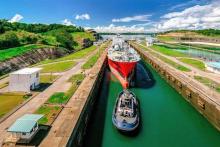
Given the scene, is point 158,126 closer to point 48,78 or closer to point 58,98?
point 58,98

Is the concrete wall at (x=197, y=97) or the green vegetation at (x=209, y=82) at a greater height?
the green vegetation at (x=209, y=82)

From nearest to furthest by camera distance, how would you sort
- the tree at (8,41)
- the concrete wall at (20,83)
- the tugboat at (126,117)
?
the tugboat at (126,117), the concrete wall at (20,83), the tree at (8,41)

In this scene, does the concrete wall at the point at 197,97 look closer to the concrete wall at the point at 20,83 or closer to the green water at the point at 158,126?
the green water at the point at 158,126

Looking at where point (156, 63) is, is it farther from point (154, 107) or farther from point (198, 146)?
point (198, 146)

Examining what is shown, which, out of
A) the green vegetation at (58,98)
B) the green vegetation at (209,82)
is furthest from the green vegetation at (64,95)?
the green vegetation at (209,82)

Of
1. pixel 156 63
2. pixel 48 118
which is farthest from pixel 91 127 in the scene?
pixel 156 63
